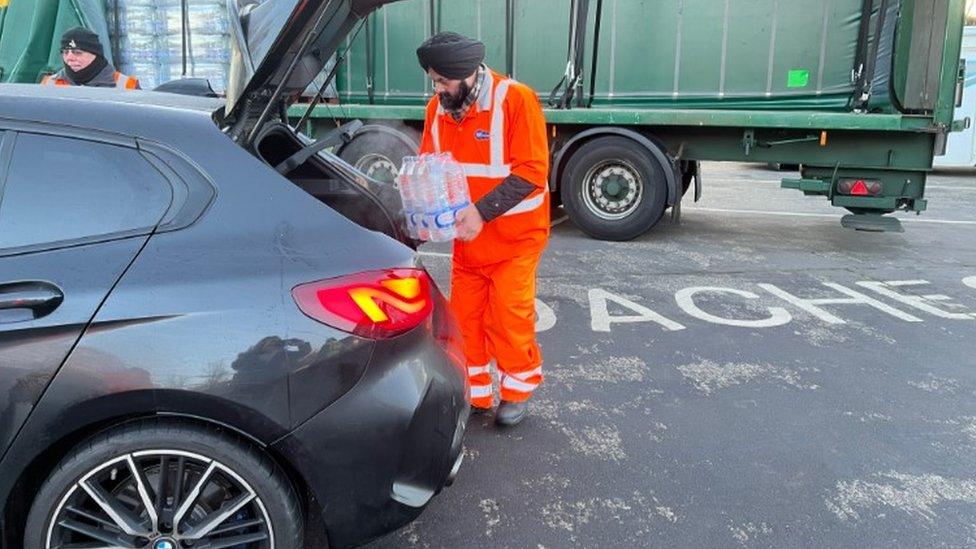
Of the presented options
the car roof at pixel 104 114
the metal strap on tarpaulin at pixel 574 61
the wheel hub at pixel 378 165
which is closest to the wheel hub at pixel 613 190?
the metal strap on tarpaulin at pixel 574 61

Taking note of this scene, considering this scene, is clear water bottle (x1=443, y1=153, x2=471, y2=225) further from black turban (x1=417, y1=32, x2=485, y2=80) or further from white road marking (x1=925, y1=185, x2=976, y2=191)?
white road marking (x1=925, y1=185, x2=976, y2=191)

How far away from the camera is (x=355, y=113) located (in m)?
8.46

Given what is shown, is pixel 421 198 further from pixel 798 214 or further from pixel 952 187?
pixel 952 187

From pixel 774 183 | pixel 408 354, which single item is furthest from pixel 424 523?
pixel 774 183

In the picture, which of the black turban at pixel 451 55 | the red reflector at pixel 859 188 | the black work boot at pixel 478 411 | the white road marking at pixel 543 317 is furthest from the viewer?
the red reflector at pixel 859 188

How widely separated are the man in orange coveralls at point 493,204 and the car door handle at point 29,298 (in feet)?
4.93

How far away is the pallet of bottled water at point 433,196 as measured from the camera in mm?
2977

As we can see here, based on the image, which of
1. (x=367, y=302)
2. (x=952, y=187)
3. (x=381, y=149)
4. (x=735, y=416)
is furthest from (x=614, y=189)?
(x=952, y=187)

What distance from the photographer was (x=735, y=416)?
3623 millimetres

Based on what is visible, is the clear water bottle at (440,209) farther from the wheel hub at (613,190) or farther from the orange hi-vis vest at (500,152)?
the wheel hub at (613,190)

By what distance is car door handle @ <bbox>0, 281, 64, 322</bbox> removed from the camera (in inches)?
75.1

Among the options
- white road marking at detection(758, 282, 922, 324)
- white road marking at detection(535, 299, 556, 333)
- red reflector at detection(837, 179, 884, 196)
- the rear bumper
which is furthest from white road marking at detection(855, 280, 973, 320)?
the rear bumper

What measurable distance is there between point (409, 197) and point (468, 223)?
271 mm

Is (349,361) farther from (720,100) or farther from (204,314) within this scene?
(720,100)
